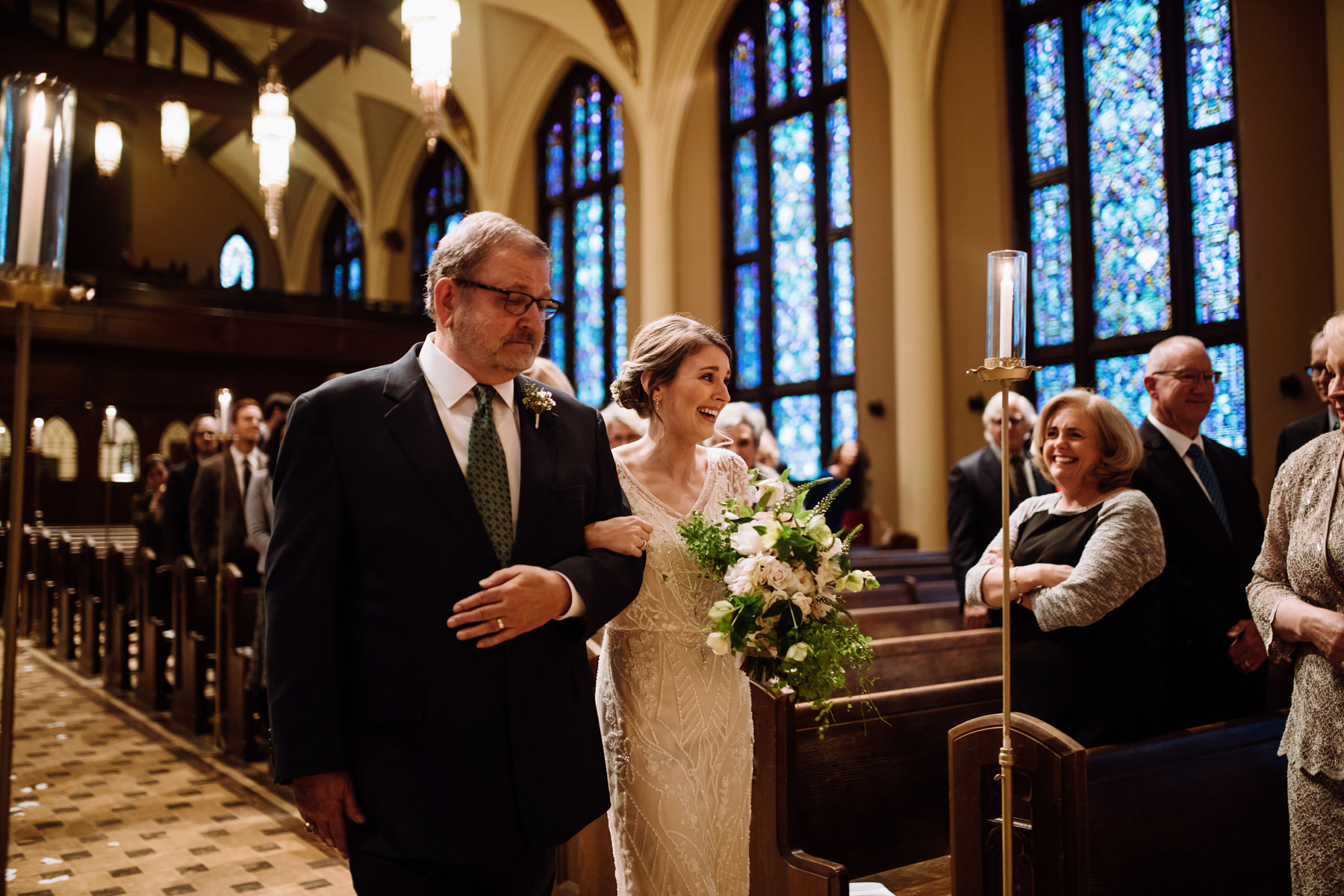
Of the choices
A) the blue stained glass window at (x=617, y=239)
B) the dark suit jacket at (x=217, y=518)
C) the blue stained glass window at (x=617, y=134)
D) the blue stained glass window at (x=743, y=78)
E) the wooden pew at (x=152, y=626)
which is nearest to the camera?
the dark suit jacket at (x=217, y=518)

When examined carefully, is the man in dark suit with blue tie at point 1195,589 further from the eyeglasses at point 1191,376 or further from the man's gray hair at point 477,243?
the man's gray hair at point 477,243

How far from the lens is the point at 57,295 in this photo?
1384mm

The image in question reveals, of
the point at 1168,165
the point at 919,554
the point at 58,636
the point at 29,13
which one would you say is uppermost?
the point at 29,13

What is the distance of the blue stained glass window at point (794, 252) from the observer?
1079 cm

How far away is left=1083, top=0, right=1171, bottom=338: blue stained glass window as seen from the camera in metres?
7.91

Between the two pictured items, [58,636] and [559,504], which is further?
[58,636]

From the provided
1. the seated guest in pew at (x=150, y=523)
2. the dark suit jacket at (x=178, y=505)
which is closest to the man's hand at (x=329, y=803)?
the dark suit jacket at (x=178, y=505)

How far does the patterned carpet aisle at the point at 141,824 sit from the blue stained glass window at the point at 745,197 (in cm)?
802

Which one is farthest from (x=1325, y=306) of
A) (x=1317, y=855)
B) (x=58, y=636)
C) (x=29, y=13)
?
(x=29, y=13)

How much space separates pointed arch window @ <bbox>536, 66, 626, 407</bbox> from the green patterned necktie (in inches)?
455

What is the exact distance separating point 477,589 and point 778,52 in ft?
34.7

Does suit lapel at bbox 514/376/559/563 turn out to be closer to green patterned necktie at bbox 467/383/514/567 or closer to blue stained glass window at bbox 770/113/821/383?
green patterned necktie at bbox 467/383/514/567

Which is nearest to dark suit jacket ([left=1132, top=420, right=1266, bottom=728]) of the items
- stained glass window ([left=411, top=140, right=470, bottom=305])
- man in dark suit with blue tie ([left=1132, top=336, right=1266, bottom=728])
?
man in dark suit with blue tie ([left=1132, top=336, right=1266, bottom=728])

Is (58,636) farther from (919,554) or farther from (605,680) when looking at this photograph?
(605,680)
